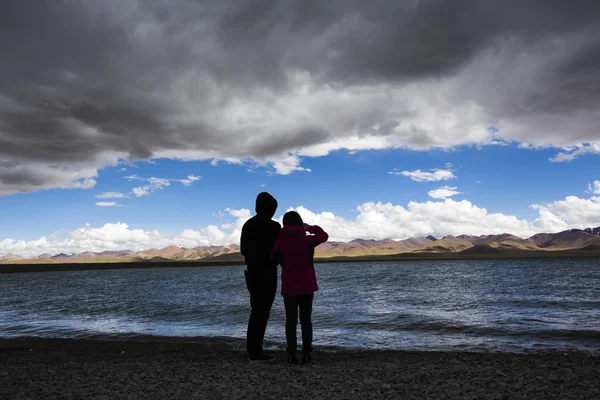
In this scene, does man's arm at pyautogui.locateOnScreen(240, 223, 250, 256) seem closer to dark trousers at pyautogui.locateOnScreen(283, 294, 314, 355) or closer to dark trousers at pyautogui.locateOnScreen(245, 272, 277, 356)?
dark trousers at pyautogui.locateOnScreen(245, 272, 277, 356)

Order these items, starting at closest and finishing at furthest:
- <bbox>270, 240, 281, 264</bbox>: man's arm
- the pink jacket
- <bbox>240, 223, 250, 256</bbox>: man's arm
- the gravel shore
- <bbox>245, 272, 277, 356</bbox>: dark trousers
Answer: the gravel shore
the pink jacket
<bbox>270, 240, 281, 264</bbox>: man's arm
<bbox>245, 272, 277, 356</bbox>: dark trousers
<bbox>240, 223, 250, 256</bbox>: man's arm

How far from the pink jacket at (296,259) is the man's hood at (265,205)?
63cm

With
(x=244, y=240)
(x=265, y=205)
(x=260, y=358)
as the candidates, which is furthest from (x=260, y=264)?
(x=260, y=358)

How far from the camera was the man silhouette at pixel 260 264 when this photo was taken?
830 cm

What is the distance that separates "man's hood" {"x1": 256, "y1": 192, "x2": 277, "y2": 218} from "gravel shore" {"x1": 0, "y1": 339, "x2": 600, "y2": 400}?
10.3 feet

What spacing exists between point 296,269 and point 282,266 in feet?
1.15

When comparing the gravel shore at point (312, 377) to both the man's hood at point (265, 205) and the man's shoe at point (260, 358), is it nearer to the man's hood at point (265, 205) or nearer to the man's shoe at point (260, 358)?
the man's shoe at point (260, 358)

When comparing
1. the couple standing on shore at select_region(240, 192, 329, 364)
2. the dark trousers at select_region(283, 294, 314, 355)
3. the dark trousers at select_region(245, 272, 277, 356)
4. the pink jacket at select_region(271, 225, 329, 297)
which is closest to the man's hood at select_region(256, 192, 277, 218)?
the couple standing on shore at select_region(240, 192, 329, 364)

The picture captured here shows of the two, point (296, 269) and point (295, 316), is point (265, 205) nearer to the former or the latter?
point (296, 269)

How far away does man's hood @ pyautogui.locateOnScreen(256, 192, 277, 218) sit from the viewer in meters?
8.48

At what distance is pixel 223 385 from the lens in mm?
6648

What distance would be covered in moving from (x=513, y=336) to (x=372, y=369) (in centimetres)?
782

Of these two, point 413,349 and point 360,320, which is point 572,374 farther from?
point 360,320

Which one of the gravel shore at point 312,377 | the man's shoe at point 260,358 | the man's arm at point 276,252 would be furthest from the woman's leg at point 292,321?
the man's arm at point 276,252
